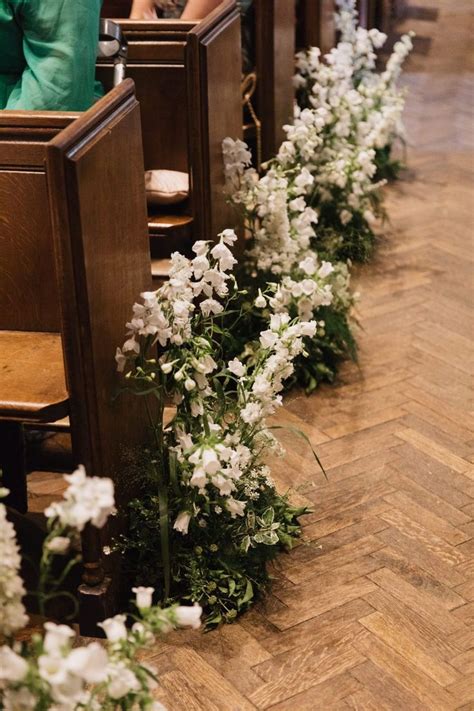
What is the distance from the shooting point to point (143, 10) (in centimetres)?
372

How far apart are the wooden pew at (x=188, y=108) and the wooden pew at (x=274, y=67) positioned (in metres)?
0.54

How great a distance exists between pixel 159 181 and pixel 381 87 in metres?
1.60

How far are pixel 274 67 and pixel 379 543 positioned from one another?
1930 millimetres

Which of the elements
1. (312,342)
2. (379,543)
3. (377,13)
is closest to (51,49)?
(312,342)

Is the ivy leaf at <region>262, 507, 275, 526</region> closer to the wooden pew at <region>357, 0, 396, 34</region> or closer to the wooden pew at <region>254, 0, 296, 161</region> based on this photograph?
the wooden pew at <region>254, 0, 296, 161</region>

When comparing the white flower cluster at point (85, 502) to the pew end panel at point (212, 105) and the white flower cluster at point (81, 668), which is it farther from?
the pew end panel at point (212, 105)

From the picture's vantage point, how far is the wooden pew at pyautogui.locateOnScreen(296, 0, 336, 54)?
14.8ft

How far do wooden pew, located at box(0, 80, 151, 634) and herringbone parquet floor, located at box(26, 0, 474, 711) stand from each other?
0.37 meters

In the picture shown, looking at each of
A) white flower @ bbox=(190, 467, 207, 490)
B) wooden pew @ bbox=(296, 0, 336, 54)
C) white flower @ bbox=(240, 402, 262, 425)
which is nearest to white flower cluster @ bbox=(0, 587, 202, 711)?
white flower @ bbox=(190, 467, 207, 490)

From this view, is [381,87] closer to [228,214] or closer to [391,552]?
[228,214]

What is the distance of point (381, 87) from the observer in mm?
4602

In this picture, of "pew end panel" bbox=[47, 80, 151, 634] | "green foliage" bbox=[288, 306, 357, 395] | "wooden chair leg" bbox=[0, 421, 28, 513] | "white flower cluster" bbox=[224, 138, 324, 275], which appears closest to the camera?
"pew end panel" bbox=[47, 80, 151, 634]

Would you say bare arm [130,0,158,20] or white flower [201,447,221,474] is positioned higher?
bare arm [130,0,158,20]

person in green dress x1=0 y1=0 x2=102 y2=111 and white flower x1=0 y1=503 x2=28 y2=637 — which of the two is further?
person in green dress x1=0 y1=0 x2=102 y2=111
